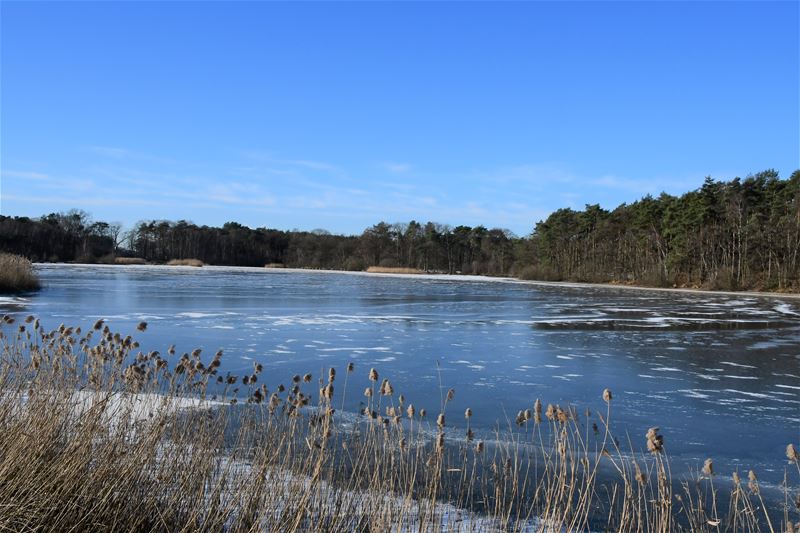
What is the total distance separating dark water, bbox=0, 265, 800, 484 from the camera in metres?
7.13

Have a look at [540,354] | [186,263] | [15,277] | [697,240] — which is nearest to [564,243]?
[697,240]

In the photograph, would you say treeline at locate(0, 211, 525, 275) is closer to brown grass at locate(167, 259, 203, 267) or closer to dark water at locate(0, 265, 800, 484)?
brown grass at locate(167, 259, 203, 267)

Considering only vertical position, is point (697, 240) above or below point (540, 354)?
above

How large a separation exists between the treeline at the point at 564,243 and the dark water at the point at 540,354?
21.7 meters

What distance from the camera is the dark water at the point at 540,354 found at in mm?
7133

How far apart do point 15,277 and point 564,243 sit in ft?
154

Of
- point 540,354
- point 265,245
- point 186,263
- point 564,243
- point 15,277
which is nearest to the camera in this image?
point 540,354

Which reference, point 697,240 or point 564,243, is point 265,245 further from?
point 697,240

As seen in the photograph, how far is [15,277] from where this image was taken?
25.8 meters

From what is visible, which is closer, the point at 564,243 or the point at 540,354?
the point at 540,354

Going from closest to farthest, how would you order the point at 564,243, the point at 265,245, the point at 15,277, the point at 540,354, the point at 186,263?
1. the point at 540,354
2. the point at 15,277
3. the point at 564,243
4. the point at 186,263
5. the point at 265,245

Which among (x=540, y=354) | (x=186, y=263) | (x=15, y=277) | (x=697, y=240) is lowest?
(x=540, y=354)

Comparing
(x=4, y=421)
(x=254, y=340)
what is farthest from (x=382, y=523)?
(x=254, y=340)

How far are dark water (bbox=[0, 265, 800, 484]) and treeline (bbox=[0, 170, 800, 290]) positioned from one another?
2166 cm
